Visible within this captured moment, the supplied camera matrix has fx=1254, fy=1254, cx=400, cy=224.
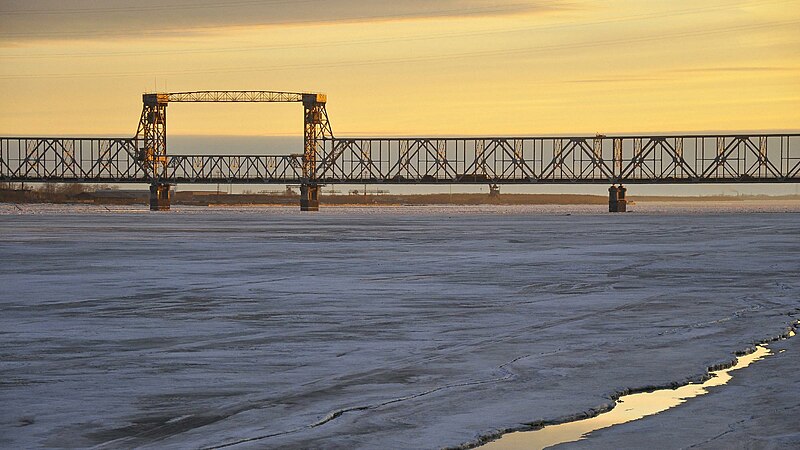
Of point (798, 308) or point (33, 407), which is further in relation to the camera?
point (798, 308)

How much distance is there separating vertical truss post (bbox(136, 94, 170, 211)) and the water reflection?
152 m

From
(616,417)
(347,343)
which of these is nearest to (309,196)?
A: (347,343)

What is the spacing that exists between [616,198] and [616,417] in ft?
453

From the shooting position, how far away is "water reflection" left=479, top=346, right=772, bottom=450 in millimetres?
8562

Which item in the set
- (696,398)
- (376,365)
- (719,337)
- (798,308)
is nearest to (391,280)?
(798,308)

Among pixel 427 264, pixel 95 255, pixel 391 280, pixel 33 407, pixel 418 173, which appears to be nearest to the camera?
pixel 33 407

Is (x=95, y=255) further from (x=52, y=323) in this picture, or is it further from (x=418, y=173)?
(x=418, y=173)

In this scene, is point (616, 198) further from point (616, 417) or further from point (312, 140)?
point (616, 417)

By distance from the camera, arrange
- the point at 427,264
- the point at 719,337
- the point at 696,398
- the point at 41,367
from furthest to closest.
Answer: the point at 427,264, the point at 719,337, the point at 41,367, the point at 696,398

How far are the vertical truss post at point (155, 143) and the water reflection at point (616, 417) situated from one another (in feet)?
498

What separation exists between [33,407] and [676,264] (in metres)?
20.7

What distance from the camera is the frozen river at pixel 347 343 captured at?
9.01m

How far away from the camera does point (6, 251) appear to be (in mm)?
32938

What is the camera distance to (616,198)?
477 feet
